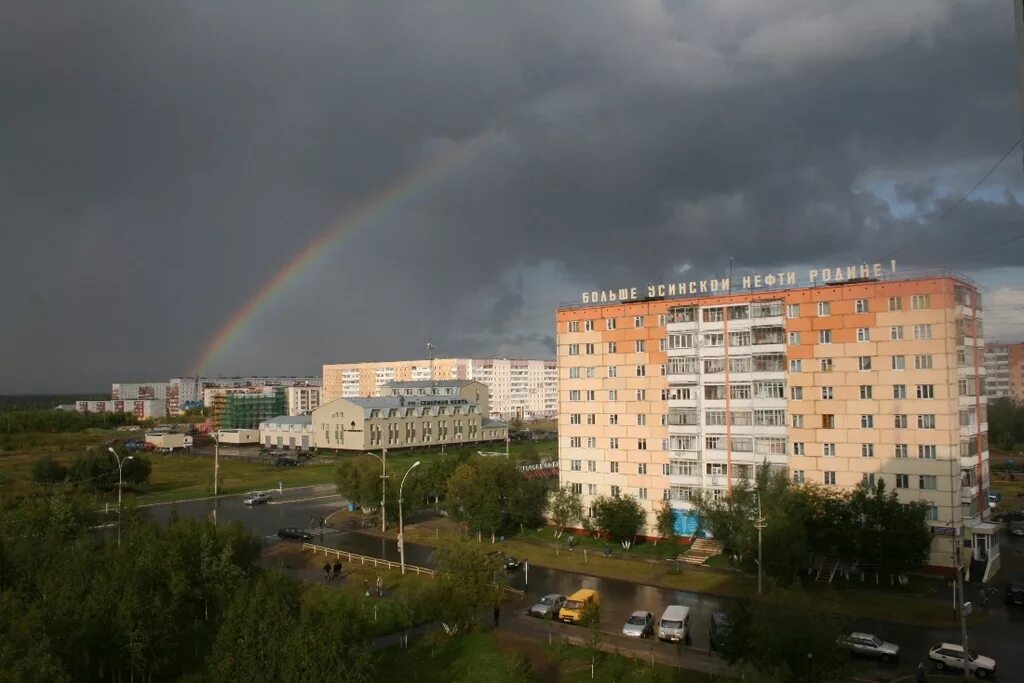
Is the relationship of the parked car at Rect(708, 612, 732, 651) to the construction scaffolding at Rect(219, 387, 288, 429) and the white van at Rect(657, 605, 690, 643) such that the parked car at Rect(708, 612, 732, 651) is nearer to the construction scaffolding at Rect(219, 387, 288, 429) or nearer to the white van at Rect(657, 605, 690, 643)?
the white van at Rect(657, 605, 690, 643)

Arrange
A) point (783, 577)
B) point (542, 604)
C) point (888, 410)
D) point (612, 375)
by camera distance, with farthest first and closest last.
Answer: point (612, 375)
point (888, 410)
point (783, 577)
point (542, 604)

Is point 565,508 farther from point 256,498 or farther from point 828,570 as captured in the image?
point 256,498

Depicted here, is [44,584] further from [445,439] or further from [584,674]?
[445,439]

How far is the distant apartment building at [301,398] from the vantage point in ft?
583

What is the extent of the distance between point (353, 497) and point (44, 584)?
92.7 ft

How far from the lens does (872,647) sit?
24953 mm

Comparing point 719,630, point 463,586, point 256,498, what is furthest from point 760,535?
point 256,498

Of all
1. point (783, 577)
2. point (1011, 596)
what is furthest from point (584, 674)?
point (1011, 596)

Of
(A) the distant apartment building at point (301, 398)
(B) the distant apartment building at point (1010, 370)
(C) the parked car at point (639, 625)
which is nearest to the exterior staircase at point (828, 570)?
(C) the parked car at point (639, 625)

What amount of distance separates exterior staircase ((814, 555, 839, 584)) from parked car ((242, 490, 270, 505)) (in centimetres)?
4291

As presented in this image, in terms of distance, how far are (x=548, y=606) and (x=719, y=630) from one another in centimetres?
713

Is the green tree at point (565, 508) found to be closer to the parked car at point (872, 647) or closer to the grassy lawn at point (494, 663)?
the grassy lawn at point (494, 663)

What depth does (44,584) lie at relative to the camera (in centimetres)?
2352

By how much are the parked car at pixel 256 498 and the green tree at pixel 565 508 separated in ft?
87.9
